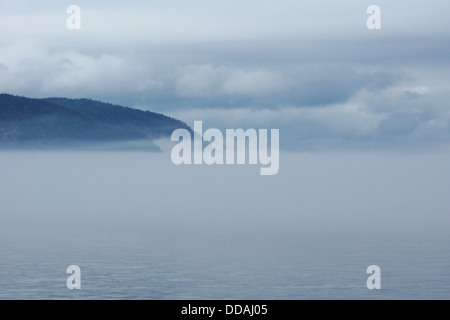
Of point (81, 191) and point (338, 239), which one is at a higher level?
point (81, 191)

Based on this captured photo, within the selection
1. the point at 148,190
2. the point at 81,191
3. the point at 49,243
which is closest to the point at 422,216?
the point at 49,243

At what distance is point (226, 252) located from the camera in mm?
44094

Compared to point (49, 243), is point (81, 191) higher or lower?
higher

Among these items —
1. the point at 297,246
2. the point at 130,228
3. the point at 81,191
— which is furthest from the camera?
the point at 81,191

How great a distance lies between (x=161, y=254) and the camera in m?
42.8

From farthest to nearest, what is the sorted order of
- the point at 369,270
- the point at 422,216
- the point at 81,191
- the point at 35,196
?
1. the point at 81,191
2. the point at 35,196
3. the point at 422,216
4. the point at 369,270

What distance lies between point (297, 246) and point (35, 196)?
68323 mm
